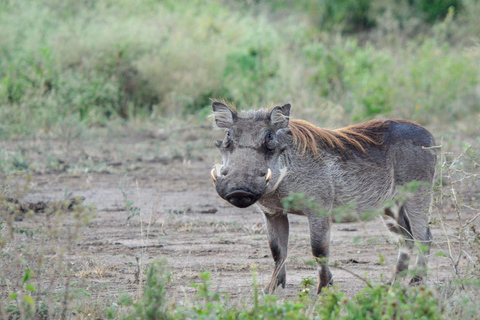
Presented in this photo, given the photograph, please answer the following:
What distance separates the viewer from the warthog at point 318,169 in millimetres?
4438

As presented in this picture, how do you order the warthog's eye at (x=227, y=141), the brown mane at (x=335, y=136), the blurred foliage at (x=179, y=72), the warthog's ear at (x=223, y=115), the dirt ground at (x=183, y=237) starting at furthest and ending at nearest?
the blurred foliage at (x=179, y=72) → the brown mane at (x=335, y=136) → the dirt ground at (x=183, y=237) → the warthog's ear at (x=223, y=115) → the warthog's eye at (x=227, y=141)

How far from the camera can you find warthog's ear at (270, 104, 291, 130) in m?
4.74

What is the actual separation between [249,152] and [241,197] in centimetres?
41

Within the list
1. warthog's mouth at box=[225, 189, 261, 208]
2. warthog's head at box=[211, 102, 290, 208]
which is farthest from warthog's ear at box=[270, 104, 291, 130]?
warthog's mouth at box=[225, 189, 261, 208]

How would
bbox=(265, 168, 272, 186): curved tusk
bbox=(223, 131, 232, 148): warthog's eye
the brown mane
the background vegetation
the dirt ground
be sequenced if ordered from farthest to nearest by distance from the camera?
the background vegetation
the brown mane
the dirt ground
bbox=(223, 131, 232, 148): warthog's eye
bbox=(265, 168, 272, 186): curved tusk

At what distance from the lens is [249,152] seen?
447 centimetres

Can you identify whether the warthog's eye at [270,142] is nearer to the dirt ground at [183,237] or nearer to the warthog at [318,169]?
the warthog at [318,169]

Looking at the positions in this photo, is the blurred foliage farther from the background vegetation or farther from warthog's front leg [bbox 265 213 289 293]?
warthog's front leg [bbox 265 213 289 293]

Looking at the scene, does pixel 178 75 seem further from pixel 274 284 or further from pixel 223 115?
pixel 274 284

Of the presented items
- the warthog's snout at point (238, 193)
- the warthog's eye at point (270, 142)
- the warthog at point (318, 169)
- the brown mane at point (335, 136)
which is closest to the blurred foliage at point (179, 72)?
the brown mane at point (335, 136)

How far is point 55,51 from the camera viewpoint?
1191 cm

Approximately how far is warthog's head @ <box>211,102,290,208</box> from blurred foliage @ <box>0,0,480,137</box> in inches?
233

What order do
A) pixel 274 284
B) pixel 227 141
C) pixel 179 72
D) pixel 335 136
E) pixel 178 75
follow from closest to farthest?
pixel 227 141 < pixel 274 284 < pixel 335 136 < pixel 178 75 < pixel 179 72

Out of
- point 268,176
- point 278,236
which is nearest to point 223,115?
point 268,176
